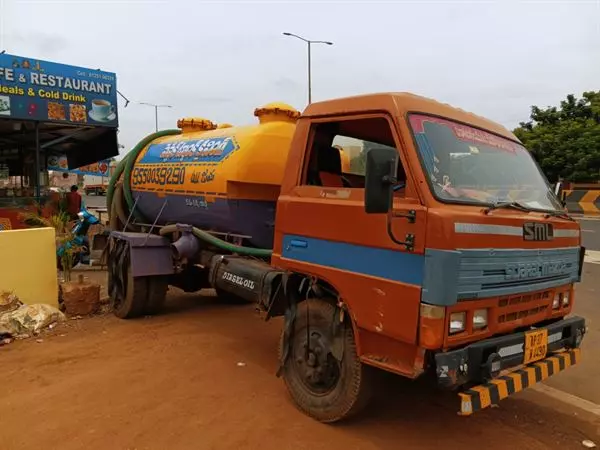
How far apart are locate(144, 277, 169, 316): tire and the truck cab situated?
3.11 m

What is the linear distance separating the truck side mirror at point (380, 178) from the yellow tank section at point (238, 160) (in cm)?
256

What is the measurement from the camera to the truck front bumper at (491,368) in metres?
3.10

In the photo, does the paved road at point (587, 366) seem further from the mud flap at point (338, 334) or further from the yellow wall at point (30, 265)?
the yellow wall at point (30, 265)

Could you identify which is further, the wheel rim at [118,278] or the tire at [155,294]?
the wheel rim at [118,278]

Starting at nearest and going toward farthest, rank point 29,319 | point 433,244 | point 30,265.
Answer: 1. point 433,244
2. point 29,319
3. point 30,265

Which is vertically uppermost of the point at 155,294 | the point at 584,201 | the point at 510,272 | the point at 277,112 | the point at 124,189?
the point at 277,112

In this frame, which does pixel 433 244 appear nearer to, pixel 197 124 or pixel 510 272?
pixel 510 272

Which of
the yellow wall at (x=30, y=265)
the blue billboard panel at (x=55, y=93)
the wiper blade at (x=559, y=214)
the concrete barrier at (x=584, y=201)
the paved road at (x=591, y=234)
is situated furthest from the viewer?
the concrete barrier at (x=584, y=201)

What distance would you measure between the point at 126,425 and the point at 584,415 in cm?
355

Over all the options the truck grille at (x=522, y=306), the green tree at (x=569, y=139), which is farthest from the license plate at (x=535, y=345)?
the green tree at (x=569, y=139)

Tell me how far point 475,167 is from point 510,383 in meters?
1.47

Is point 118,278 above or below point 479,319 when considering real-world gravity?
below

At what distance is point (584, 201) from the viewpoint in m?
23.6

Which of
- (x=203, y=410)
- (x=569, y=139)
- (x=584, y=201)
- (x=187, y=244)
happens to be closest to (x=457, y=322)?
(x=203, y=410)
